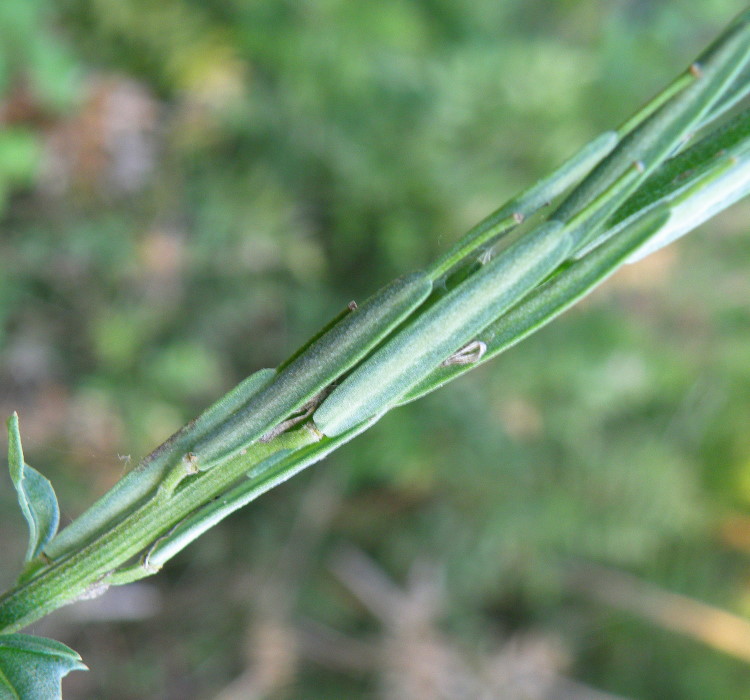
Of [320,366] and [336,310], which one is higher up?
[336,310]

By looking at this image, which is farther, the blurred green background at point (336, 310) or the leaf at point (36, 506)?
the blurred green background at point (336, 310)

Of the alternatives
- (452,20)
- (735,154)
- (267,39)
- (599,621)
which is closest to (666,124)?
(735,154)

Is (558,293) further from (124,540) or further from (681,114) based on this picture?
(124,540)

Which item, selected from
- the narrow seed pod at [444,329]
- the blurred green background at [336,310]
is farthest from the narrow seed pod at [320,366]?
the blurred green background at [336,310]

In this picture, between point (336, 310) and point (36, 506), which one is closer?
point (36, 506)

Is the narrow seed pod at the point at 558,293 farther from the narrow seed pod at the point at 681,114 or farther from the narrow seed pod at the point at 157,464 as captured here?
the narrow seed pod at the point at 157,464

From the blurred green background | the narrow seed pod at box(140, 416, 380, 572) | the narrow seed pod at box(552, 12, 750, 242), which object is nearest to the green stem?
the narrow seed pod at box(140, 416, 380, 572)

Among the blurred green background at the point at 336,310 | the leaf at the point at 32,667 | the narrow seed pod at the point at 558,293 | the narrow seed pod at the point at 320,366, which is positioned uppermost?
the blurred green background at the point at 336,310

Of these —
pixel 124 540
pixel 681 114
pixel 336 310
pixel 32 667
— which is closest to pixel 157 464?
pixel 124 540
